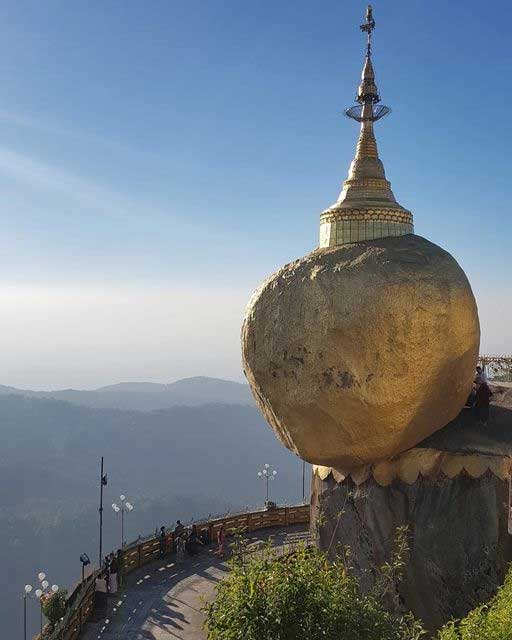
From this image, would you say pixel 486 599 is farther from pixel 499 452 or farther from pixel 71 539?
pixel 71 539

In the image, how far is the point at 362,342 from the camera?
11445 millimetres

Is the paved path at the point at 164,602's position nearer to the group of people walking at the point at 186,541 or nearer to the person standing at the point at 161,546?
the group of people walking at the point at 186,541

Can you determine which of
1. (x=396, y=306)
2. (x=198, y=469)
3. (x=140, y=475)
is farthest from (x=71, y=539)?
Result: (x=396, y=306)

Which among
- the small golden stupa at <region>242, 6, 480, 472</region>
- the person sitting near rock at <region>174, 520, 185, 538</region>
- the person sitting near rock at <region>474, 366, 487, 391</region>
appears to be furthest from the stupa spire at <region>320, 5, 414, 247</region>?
the person sitting near rock at <region>174, 520, 185, 538</region>

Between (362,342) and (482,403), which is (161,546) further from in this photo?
(362,342)

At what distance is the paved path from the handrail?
1.13 ft

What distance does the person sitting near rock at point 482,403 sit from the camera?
518 inches

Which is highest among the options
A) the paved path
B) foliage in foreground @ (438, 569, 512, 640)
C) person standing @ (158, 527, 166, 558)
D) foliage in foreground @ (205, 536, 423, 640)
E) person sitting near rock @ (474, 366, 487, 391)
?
person sitting near rock @ (474, 366, 487, 391)

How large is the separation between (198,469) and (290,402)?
17291 centimetres

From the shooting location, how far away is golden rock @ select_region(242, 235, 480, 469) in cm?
1145

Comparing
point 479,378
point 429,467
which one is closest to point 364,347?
point 429,467

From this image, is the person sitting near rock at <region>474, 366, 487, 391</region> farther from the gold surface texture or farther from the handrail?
the handrail

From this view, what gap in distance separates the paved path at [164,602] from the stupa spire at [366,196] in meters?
8.74

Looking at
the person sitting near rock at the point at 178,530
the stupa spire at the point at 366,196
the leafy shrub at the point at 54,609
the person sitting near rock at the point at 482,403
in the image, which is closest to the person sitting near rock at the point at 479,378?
the person sitting near rock at the point at 482,403
